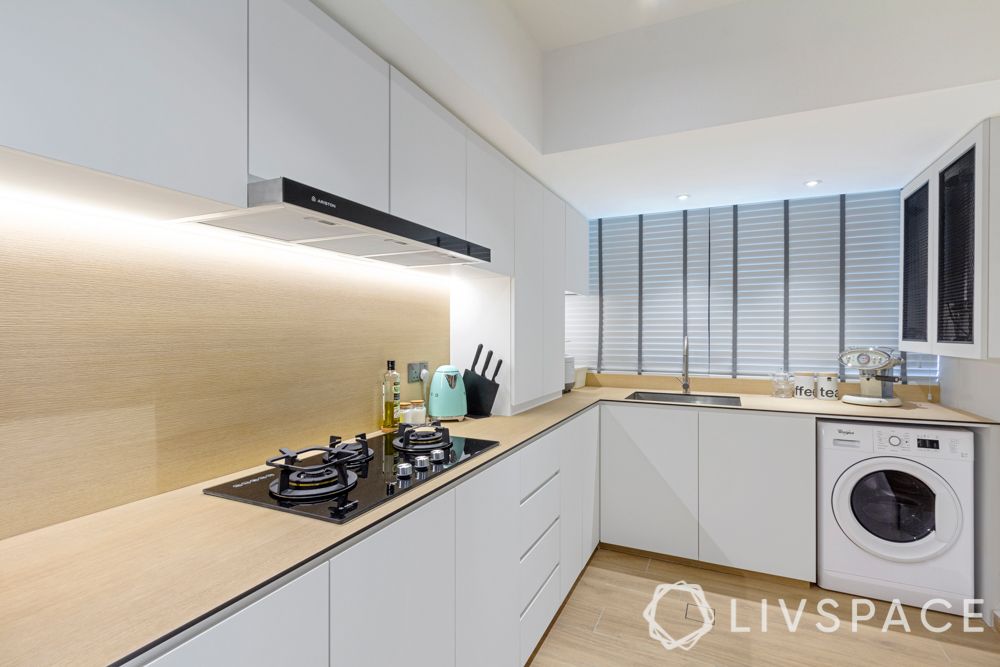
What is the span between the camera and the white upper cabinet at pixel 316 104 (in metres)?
1.12

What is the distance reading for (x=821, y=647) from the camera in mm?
2092

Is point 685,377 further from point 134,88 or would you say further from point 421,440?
point 134,88

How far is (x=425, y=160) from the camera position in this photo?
1.72 metres

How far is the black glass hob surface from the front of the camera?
1167 millimetres

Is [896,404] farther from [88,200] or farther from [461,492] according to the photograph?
[88,200]

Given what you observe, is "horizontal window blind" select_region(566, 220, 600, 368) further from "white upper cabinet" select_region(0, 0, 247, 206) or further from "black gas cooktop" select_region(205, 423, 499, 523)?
"white upper cabinet" select_region(0, 0, 247, 206)

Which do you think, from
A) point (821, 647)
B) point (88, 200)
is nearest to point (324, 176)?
point (88, 200)

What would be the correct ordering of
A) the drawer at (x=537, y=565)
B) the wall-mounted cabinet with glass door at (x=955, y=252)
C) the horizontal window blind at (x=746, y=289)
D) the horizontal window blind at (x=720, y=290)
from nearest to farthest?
the drawer at (x=537, y=565) < the wall-mounted cabinet with glass door at (x=955, y=252) < the horizontal window blind at (x=746, y=289) < the horizontal window blind at (x=720, y=290)

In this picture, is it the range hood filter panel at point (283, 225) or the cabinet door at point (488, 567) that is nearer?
the range hood filter panel at point (283, 225)

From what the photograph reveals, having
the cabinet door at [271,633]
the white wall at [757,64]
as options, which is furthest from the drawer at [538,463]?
the white wall at [757,64]

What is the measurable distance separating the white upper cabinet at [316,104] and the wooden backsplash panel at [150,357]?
379 mm

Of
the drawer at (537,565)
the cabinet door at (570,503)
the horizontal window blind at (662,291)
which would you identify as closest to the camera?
the drawer at (537,565)

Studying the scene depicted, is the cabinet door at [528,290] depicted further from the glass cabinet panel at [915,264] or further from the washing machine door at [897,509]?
the glass cabinet panel at [915,264]

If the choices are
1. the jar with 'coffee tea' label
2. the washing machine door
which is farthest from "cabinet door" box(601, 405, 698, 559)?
the jar with 'coffee tea' label
